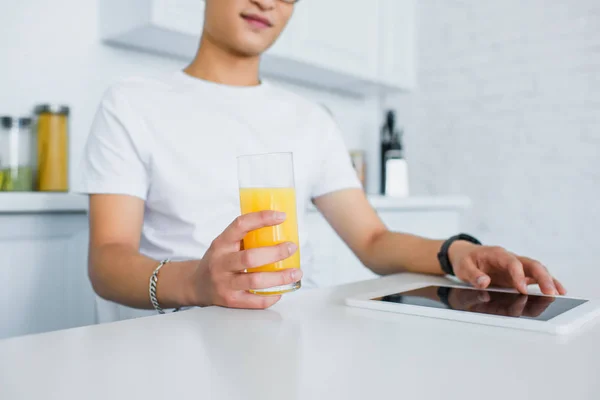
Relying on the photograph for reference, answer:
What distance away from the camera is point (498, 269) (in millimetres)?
831

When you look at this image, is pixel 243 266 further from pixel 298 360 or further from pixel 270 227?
pixel 298 360

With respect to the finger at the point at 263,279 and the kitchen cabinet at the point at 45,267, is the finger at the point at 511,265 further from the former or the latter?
the kitchen cabinet at the point at 45,267

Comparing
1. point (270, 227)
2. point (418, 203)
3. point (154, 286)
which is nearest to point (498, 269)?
point (270, 227)

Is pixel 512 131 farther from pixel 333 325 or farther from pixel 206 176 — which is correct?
pixel 333 325

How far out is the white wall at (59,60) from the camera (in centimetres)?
163

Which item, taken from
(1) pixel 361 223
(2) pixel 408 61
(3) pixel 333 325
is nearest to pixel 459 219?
(2) pixel 408 61

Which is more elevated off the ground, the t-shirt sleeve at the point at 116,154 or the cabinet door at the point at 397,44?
the cabinet door at the point at 397,44

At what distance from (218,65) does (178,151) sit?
0.85 ft

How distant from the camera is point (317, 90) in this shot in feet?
8.51

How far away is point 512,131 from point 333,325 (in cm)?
223

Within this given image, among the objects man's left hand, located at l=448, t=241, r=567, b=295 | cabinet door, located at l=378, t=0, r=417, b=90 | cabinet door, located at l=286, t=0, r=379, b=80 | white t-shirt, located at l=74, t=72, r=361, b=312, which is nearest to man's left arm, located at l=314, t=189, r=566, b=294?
man's left hand, located at l=448, t=241, r=567, b=295

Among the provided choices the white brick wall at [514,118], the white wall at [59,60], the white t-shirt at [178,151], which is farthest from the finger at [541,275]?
the white brick wall at [514,118]

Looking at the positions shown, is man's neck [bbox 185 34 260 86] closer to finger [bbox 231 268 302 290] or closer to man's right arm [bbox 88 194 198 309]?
man's right arm [bbox 88 194 198 309]

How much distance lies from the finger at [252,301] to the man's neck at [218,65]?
745mm
